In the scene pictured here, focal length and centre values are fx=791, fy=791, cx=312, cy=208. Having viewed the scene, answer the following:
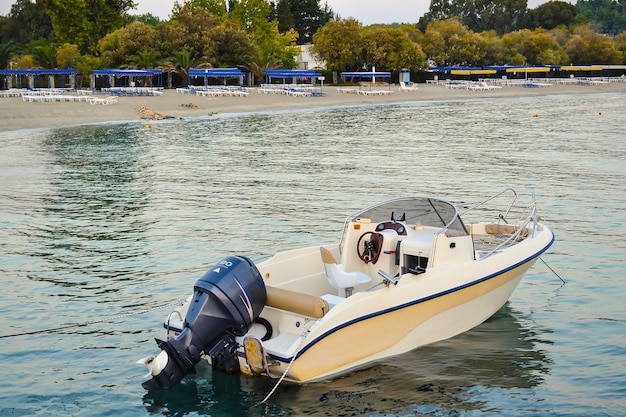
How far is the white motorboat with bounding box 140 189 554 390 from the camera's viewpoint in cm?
905

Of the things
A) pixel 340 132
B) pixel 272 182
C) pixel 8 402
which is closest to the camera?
pixel 8 402

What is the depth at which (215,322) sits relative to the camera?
901cm

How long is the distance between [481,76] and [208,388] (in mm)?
116008

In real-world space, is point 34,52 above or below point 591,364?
above

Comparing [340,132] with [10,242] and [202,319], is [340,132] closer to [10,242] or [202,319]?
[10,242]

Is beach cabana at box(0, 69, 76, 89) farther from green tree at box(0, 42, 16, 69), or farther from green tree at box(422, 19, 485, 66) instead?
green tree at box(422, 19, 485, 66)

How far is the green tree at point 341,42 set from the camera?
94.4 metres

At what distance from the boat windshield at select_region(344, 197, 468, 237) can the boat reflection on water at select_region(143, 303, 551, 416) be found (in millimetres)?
1748

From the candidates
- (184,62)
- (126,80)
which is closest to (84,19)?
(126,80)

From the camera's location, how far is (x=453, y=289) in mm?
10609

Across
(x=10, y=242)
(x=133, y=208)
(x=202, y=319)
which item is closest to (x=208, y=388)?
(x=202, y=319)


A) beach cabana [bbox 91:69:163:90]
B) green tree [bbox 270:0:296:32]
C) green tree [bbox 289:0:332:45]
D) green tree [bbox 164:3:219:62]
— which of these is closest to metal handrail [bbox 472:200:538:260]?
beach cabana [bbox 91:69:163:90]

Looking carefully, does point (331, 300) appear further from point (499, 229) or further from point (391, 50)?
point (391, 50)

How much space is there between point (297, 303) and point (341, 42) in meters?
87.8
